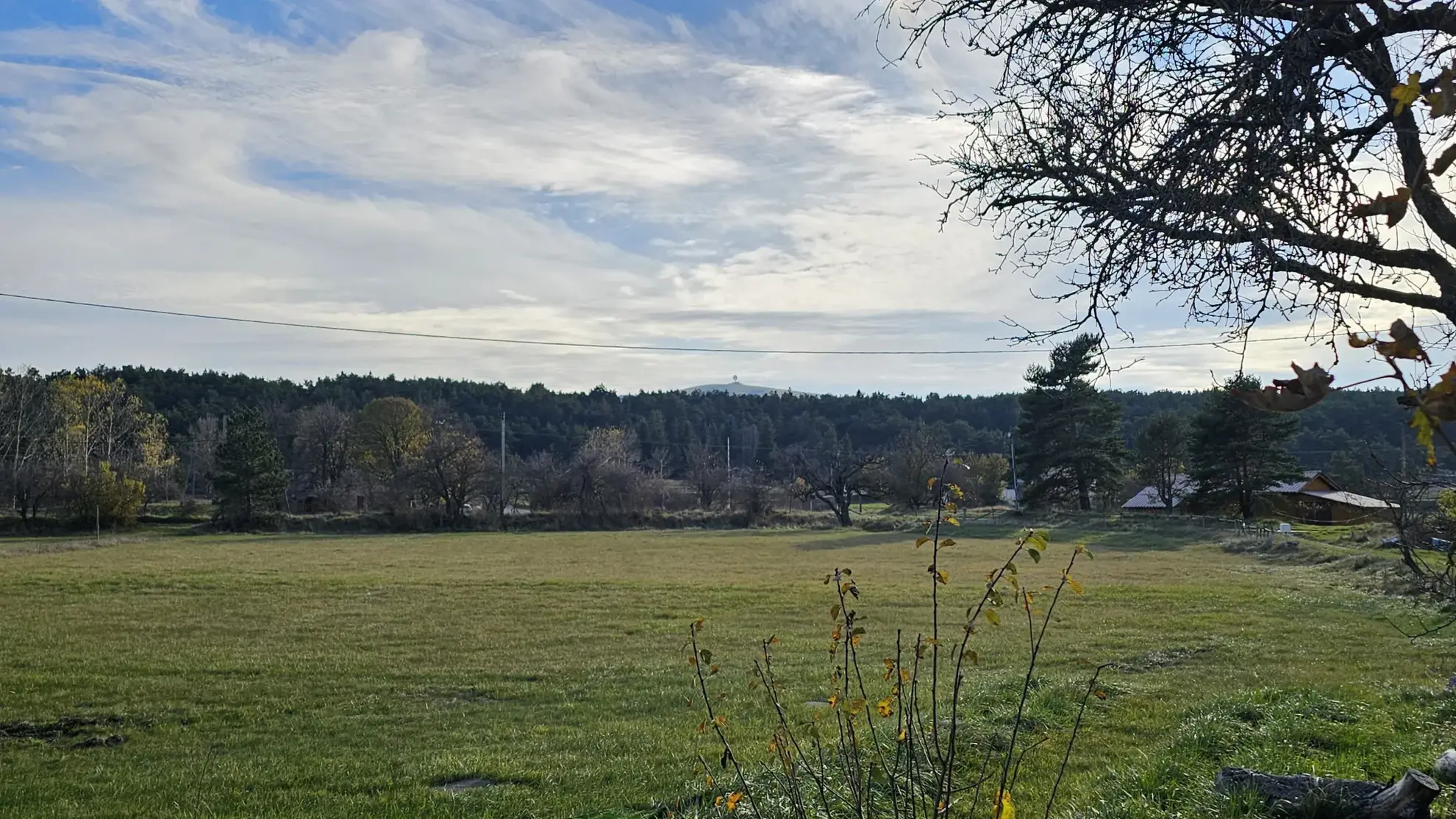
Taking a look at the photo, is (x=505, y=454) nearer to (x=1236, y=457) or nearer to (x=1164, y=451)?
(x=1164, y=451)

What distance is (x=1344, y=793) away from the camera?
3986 mm

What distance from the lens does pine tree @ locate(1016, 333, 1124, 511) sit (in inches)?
2362

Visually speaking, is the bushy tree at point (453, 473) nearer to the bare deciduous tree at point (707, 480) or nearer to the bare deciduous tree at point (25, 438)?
the bare deciduous tree at point (707, 480)

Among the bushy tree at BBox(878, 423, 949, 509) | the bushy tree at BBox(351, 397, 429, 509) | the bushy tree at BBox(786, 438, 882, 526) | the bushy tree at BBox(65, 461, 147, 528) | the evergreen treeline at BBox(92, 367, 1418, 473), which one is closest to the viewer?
the bushy tree at BBox(65, 461, 147, 528)

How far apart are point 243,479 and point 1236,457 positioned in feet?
186

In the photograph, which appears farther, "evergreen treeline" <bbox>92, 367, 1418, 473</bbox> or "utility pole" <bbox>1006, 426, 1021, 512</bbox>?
"evergreen treeline" <bbox>92, 367, 1418, 473</bbox>

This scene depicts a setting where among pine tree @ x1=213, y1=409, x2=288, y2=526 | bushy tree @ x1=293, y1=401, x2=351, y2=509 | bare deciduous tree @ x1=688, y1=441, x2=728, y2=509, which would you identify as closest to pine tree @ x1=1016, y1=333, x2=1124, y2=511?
bare deciduous tree @ x1=688, y1=441, x2=728, y2=509

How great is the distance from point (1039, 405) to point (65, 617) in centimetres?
5421

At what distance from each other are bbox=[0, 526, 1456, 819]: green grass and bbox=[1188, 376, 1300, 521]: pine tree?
83.4ft

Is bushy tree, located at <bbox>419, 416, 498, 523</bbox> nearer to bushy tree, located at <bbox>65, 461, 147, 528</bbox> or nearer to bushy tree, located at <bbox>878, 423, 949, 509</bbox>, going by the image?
bushy tree, located at <bbox>65, 461, 147, 528</bbox>

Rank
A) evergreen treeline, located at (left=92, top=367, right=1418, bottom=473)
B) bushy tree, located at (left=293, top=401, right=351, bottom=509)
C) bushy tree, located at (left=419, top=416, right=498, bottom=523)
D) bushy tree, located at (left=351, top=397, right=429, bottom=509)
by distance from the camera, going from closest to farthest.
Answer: bushy tree, located at (left=419, top=416, right=498, bottom=523), bushy tree, located at (left=351, top=397, right=429, bottom=509), bushy tree, located at (left=293, top=401, right=351, bottom=509), evergreen treeline, located at (left=92, top=367, right=1418, bottom=473)

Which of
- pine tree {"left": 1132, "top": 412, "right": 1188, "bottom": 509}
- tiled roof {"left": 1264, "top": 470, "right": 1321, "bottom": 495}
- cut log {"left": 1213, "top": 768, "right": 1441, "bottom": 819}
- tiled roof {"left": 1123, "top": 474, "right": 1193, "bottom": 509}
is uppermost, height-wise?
pine tree {"left": 1132, "top": 412, "right": 1188, "bottom": 509}

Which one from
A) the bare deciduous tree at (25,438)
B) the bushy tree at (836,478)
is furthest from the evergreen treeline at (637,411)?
the bare deciduous tree at (25,438)

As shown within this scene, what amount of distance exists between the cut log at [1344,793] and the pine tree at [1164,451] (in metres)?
61.3
